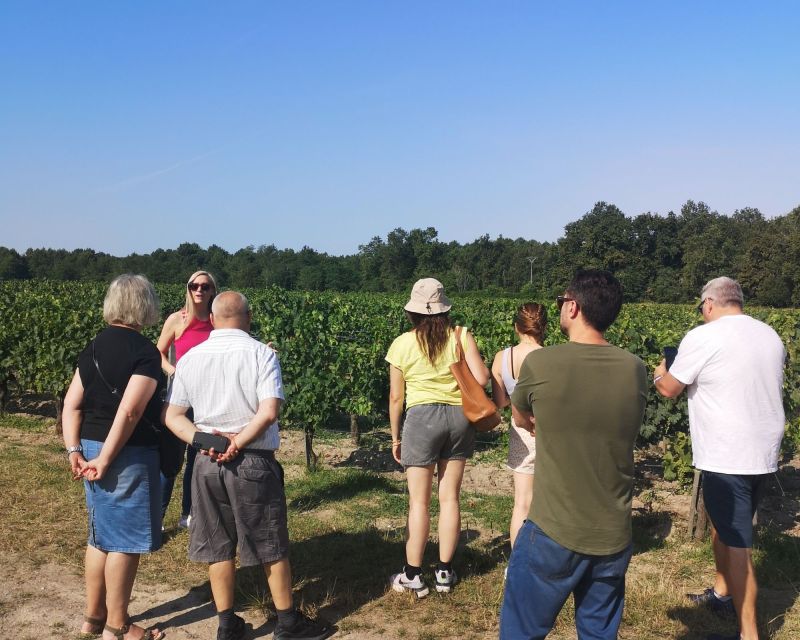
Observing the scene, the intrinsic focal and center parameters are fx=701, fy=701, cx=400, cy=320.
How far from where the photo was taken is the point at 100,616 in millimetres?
3633

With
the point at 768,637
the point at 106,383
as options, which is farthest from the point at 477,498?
the point at 106,383

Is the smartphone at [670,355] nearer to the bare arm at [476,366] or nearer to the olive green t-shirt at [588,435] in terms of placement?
the bare arm at [476,366]

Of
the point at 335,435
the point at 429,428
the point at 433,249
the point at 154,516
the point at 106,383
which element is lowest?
the point at 335,435

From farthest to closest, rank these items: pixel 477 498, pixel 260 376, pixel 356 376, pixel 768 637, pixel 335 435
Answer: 1. pixel 335 435
2. pixel 356 376
3. pixel 477 498
4. pixel 768 637
5. pixel 260 376

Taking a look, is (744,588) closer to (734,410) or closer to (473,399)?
(734,410)

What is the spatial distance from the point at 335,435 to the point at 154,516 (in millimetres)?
6074

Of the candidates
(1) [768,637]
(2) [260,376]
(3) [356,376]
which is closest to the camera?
(2) [260,376]

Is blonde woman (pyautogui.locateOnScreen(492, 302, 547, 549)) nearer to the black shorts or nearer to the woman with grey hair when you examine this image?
the black shorts

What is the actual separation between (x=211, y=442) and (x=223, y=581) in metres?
0.72

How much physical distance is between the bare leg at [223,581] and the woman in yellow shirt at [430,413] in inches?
41.7

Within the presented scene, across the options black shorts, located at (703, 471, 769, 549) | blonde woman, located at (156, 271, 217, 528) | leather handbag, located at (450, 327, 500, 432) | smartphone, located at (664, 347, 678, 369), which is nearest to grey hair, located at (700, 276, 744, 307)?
smartphone, located at (664, 347, 678, 369)

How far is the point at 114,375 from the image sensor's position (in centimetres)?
330

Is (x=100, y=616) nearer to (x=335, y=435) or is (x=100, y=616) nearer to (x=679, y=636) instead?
(x=679, y=636)

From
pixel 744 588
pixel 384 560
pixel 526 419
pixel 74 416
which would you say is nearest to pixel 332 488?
pixel 384 560
